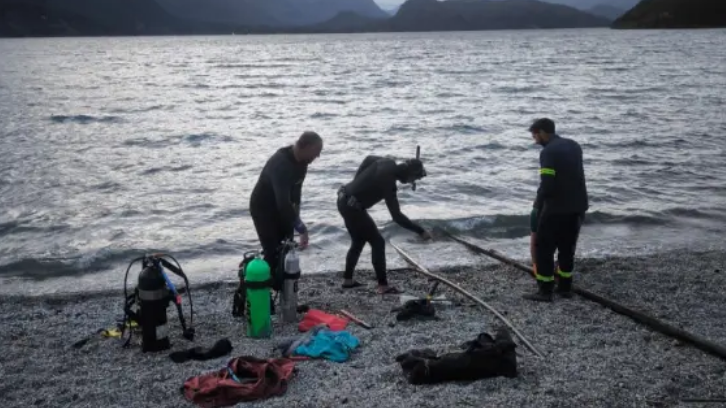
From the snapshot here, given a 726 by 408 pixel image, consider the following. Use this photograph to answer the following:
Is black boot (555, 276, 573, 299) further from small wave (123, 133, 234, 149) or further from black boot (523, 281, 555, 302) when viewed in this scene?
small wave (123, 133, 234, 149)

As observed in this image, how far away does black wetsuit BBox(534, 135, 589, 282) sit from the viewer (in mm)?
9547

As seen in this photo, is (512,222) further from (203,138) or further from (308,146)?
(203,138)

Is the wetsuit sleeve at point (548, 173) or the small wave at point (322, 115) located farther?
the small wave at point (322, 115)

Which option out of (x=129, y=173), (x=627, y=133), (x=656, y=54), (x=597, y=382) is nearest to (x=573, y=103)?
(x=627, y=133)

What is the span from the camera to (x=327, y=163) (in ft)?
88.3

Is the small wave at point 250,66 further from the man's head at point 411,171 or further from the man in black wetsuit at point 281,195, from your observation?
the man's head at point 411,171

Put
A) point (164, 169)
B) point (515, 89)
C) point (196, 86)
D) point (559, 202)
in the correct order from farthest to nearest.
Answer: point (196, 86) → point (515, 89) → point (164, 169) → point (559, 202)

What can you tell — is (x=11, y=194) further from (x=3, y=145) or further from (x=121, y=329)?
(x=121, y=329)

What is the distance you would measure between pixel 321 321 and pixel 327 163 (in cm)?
1801

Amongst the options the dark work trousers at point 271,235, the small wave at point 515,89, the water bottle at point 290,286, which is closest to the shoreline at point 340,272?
the dark work trousers at point 271,235

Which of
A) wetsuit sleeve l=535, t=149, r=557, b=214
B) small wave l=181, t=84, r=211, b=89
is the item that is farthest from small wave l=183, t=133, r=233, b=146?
small wave l=181, t=84, r=211, b=89

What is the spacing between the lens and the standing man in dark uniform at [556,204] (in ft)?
31.3

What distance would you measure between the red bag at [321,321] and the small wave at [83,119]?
34123 mm

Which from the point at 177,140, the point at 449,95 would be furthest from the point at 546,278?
the point at 449,95
